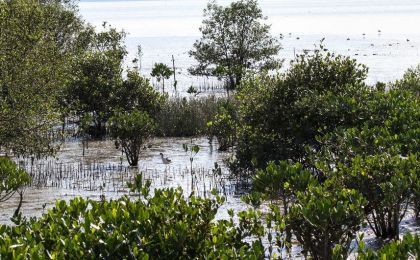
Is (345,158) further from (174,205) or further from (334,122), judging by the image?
(174,205)

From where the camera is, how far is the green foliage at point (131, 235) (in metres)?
6.22

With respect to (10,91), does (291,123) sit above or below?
below

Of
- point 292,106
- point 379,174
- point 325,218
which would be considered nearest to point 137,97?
point 292,106

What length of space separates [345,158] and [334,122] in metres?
3.58

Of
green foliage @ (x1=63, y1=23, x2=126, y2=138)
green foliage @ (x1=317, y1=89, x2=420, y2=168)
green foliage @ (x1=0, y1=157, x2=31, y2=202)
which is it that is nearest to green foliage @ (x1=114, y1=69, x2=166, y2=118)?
green foliage @ (x1=63, y1=23, x2=126, y2=138)

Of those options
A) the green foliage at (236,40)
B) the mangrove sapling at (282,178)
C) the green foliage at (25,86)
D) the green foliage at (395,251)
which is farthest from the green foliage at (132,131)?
the green foliage at (236,40)

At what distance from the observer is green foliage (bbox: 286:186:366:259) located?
299 inches

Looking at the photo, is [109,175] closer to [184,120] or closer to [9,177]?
[9,177]

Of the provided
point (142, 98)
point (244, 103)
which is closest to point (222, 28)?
point (142, 98)

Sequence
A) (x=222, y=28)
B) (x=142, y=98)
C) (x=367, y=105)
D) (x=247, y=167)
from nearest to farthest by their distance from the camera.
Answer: (x=367, y=105), (x=247, y=167), (x=142, y=98), (x=222, y=28)

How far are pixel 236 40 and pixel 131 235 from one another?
127 feet

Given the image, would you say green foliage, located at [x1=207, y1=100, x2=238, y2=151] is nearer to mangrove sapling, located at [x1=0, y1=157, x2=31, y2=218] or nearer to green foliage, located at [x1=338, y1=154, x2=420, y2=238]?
mangrove sapling, located at [x1=0, y1=157, x2=31, y2=218]

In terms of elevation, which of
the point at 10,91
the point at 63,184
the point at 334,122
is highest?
the point at 10,91

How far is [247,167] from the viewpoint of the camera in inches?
696
